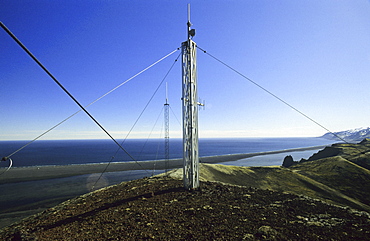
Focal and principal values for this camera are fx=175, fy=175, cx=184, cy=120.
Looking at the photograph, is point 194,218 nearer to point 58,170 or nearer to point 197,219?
point 197,219

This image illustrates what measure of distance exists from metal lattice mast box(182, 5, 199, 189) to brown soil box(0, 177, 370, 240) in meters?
1.44

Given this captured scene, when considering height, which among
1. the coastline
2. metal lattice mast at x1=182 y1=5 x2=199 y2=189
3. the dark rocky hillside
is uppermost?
metal lattice mast at x1=182 y1=5 x2=199 y2=189

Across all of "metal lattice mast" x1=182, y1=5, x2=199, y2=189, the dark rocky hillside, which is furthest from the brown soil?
"metal lattice mast" x1=182, y1=5, x2=199, y2=189

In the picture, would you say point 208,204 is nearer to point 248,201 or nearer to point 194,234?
point 248,201

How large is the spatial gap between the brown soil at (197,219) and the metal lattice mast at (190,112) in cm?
144

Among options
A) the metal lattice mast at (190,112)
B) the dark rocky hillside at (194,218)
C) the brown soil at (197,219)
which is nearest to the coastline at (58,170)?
the metal lattice mast at (190,112)

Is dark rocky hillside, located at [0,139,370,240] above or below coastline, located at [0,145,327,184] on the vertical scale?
above

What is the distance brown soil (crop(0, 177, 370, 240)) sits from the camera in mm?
6059

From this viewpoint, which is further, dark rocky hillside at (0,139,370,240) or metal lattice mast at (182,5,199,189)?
metal lattice mast at (182,5,199,189)

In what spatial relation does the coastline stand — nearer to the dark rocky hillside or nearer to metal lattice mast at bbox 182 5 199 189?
metal lattice mast at bbox 182 5 199 189

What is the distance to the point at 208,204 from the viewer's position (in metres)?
8.91

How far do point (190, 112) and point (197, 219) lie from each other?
21.1ft

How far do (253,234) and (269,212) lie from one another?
2495 millimetres

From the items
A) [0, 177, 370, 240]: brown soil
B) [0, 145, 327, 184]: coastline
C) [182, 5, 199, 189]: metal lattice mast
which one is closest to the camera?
[0, 177, 370, 240]: brown soil
